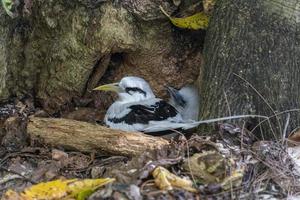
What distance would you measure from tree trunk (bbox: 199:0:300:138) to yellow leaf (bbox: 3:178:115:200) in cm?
104

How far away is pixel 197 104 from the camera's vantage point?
5.06 meters

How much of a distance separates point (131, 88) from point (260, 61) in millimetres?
1160

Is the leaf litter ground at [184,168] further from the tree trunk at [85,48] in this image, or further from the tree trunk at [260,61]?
the tree trunk at [85,48]

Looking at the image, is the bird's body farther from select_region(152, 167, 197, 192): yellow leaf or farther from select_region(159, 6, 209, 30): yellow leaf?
select_region(152, 167, 197, 192): yellow leaf

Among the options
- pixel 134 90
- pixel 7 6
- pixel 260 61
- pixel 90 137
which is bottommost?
pixel 90 137

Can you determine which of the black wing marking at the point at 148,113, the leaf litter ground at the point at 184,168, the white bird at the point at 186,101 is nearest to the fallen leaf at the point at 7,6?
the leaf litter ground at the point at 184,168

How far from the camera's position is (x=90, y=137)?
4.59 m

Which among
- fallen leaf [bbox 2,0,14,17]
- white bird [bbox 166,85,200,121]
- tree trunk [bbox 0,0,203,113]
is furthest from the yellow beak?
fallen leaf [bbox 2,0,14,17]

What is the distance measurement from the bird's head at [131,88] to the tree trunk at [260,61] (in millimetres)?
799

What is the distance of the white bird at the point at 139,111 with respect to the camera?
473 cm

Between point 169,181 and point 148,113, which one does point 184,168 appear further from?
point 148,113

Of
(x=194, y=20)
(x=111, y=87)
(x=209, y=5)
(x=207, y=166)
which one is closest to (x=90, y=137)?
(x=111, y=87)

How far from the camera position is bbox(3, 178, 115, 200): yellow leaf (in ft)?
12.4

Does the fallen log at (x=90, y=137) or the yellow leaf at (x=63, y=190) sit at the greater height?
the fallen log at (x=90, y=137)
